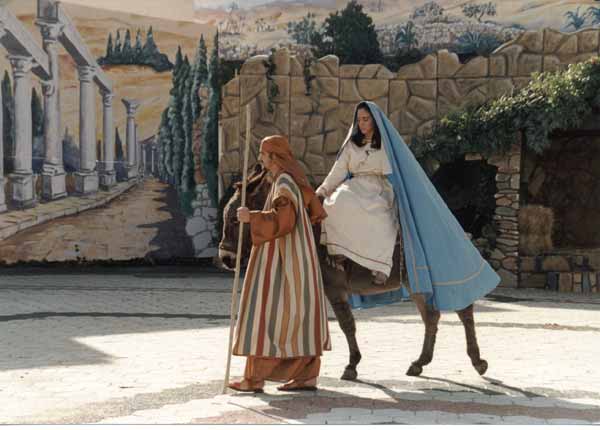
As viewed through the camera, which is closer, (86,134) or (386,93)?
(386,93)

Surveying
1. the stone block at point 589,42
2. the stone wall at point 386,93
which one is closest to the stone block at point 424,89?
the stone wall at point 386,93

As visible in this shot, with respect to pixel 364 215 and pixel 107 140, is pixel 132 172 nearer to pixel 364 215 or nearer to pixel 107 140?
pixel 107 140

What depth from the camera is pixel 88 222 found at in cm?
1570

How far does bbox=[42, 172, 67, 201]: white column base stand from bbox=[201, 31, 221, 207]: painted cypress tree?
222cm

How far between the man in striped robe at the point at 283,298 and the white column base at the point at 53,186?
9635 mm

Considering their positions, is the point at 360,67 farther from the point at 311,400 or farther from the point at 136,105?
the point at 311,400

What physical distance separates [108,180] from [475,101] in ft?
19.4

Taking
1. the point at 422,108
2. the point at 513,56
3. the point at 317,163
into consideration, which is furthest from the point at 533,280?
the point at 317,163

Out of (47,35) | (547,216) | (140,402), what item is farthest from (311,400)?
(47,35)

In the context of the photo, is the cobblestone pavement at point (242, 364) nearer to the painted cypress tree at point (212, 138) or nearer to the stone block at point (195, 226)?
the stone block at point (195, 226)

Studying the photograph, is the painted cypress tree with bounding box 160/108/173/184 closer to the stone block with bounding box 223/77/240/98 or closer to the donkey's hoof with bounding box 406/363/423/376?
the stone block with bounding box 223/77/240/98

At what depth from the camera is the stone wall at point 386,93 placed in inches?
575

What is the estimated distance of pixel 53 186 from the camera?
50.9ft

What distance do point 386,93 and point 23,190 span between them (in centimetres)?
573
